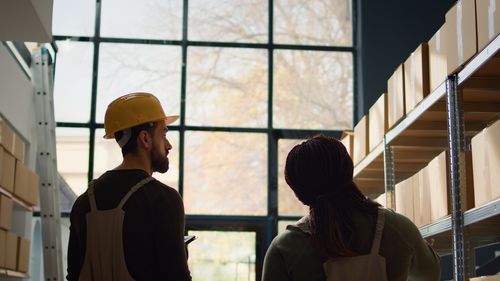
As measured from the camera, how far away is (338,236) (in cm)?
170

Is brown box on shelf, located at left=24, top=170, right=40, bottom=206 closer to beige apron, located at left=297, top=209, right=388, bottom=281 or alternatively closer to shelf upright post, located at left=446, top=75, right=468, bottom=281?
shelf upright post, located at left=446, top=75, right=468, bottom=281

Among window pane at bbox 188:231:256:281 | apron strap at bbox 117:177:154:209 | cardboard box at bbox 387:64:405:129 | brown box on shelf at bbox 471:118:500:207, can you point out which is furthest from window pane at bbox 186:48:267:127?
apron strap at bbox 117:177:154:209

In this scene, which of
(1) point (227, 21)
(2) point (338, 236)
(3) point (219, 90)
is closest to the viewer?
(2) point (338, 236)

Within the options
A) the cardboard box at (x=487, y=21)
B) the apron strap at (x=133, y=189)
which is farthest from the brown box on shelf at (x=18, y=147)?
the apron strap at (x=133, y=189)

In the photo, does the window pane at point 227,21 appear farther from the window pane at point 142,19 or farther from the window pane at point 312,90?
the window pane at point 312,90

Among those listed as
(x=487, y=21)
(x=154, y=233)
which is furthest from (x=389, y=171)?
(x=154, y=233)

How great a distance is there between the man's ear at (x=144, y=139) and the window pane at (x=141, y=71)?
568 cm

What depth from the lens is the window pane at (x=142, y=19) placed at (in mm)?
7852

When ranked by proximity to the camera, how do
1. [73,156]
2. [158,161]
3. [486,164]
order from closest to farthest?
[158,161], [486,164], [73,156]

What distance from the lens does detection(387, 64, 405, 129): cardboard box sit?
418 cm

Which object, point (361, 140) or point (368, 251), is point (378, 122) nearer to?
point (361, 140)

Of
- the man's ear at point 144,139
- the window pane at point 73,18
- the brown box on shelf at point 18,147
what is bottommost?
the man's ear at point 144,139

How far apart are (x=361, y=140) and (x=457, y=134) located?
2.04 m

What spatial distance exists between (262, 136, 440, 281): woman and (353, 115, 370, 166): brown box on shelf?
347 centimetres
